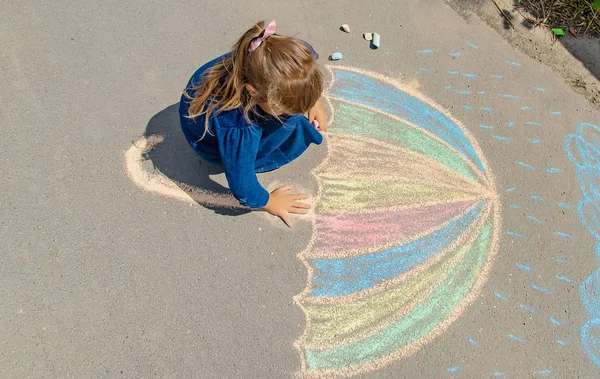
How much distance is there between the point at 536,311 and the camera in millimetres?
2482

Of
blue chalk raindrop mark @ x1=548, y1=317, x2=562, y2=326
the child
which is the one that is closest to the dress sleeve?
the child

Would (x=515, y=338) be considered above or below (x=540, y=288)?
below

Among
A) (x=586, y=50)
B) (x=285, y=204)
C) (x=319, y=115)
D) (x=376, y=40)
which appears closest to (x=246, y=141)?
(x=285, y=204)

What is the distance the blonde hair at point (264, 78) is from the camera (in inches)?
65.5

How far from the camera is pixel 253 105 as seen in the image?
183 centimetres

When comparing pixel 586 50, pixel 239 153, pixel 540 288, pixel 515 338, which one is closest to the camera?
pixel 239 153

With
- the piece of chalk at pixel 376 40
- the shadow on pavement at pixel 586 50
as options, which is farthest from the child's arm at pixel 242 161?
the shadow on pavement at pixel 586 50

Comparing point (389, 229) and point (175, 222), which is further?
point (389, 229)

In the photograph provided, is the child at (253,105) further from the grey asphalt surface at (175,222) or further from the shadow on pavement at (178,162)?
the grey asphalt surface at (175,222)

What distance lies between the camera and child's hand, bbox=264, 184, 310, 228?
246 centimetres

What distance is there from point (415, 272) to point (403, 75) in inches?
54.0

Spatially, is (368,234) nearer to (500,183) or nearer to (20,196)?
(500,183)

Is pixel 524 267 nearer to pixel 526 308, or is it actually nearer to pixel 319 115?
pixel 526 308

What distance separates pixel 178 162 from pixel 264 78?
1137 millimetres
